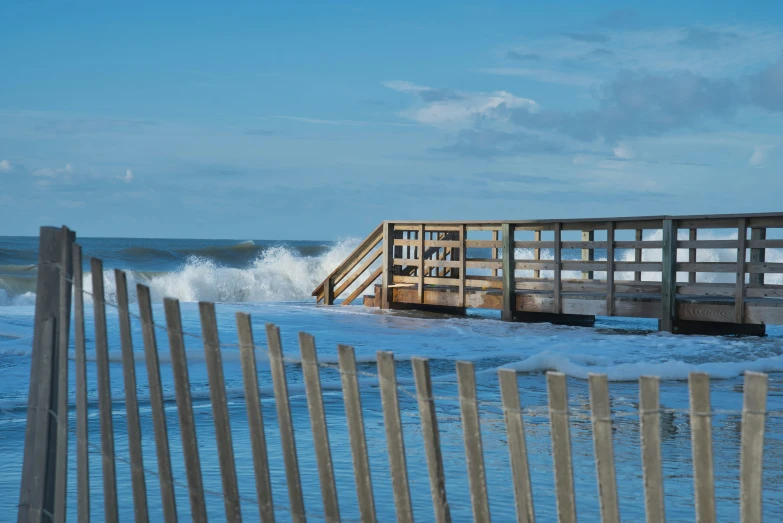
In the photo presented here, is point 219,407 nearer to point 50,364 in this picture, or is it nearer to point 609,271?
point 50,364

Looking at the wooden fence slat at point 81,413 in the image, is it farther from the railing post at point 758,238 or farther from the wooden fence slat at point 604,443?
the railing post at point 758,238

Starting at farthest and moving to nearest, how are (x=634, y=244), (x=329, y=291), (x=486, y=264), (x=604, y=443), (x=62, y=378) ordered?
(x=329, y=291) < (x=486, y=264) < (x=634, y=244) < (x=62, y=378) < (x=604, y=443)

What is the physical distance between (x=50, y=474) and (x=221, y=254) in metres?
48.6

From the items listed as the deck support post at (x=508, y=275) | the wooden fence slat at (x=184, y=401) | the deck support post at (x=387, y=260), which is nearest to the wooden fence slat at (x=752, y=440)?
the wooden fence slat at (x=184, y=401)

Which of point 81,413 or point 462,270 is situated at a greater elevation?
point 81,413

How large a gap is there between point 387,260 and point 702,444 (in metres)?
16.0

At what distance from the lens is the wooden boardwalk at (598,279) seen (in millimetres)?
13062

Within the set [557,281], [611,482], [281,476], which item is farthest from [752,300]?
[611,482]

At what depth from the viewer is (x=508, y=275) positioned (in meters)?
16.0

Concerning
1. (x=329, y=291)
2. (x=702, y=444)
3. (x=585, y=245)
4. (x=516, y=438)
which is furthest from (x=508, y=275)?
(x=702, y=444)

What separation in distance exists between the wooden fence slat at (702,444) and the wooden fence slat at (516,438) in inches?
A: 19.7

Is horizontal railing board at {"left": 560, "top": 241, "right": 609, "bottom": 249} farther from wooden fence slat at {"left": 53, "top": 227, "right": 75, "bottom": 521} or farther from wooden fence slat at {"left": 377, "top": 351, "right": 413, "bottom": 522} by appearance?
wooden fence slat at {"left": 377, "top": 351, "right": 413, "bottom": 522}

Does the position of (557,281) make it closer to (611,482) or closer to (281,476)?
(281,476)

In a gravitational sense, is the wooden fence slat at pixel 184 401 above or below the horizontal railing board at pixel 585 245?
below
